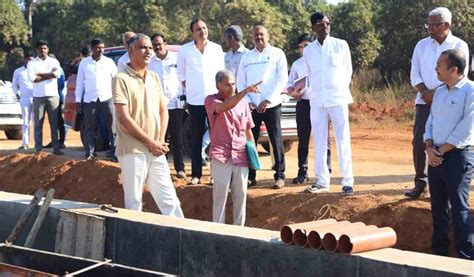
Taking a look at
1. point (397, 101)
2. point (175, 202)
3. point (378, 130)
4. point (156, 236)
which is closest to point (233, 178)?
point (175, 202)

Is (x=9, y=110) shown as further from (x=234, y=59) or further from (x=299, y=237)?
(x=299, y=237)

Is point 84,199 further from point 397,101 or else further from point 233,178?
point 397,101

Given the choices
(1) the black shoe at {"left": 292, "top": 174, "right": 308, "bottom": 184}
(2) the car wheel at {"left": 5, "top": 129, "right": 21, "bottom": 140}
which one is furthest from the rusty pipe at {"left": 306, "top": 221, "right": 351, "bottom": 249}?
(2) the car wheel at {"left": 5, "top": 129, "right": 21, "bottom": 140}

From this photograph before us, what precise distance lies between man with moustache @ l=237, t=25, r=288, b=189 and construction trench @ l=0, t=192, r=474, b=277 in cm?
283

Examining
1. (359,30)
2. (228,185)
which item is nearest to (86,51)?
(228,185)

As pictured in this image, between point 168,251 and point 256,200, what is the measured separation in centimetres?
284

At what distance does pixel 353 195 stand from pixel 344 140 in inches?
23.5

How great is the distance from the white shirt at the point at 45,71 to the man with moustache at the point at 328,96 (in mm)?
5784

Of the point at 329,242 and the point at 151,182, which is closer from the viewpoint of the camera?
the point at 329,242

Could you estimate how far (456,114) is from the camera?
21.9 feet

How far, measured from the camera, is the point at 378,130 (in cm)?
2067

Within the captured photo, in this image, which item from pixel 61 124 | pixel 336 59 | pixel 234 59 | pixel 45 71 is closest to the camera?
pixel 336 59

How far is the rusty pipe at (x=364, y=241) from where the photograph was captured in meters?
5.57

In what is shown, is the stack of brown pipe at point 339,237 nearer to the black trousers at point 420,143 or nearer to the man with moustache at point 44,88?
the black trousers at point 420,143
